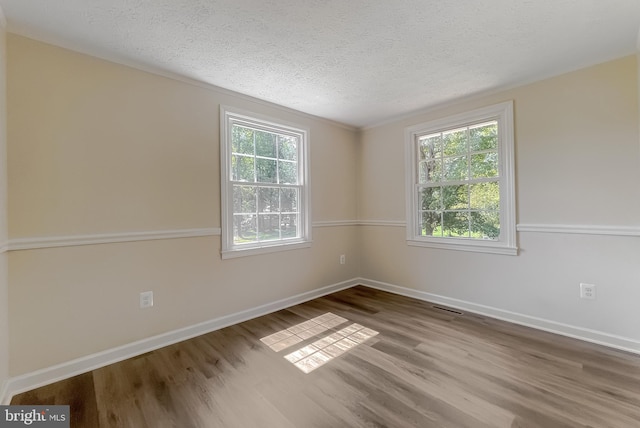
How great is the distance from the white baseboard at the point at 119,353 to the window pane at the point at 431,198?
2059 mm

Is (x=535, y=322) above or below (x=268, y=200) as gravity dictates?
below

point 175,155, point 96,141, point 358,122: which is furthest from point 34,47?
point 358,122

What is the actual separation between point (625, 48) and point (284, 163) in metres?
3.11

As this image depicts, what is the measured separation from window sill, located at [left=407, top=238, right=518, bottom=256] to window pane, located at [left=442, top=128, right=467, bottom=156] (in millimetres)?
1039

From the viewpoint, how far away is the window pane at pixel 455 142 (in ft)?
10.2

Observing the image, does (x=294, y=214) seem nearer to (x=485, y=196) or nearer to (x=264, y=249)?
(x=264, y=249)

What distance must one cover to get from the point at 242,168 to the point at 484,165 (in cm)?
261

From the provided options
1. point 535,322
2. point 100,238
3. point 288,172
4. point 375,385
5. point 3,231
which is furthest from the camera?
point 288,172

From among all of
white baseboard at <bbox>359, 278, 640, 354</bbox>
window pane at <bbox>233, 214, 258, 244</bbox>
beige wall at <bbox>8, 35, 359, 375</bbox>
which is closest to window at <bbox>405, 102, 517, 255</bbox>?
white baseboard at <bbox>359, 278, 640, 354</bbox>

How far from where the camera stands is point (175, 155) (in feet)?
7.89

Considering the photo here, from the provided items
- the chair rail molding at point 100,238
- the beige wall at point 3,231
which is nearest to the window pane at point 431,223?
the chair rail molding at point 100,238

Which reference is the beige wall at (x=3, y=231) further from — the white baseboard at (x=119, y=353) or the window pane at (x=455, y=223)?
the window pane at (x=455, y=223)

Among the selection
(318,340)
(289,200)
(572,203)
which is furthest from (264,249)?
(572,203)

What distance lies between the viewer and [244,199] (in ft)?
9.52
